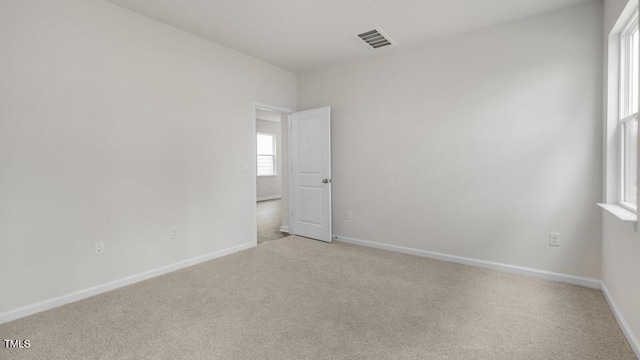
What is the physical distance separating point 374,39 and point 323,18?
0.80m

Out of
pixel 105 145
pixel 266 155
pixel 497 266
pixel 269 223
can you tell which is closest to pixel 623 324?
pixel 497 266

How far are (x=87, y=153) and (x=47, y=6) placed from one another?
121cm

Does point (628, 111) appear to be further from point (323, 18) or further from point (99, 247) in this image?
point (99, 247)

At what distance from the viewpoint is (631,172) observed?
2.28 m

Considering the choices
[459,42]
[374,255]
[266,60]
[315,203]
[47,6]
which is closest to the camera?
[47,6]

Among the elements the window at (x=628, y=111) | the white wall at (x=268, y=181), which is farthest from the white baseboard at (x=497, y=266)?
the white wall at (x=268, y=181)

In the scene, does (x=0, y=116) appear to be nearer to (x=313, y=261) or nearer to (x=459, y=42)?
(x=313, y=261)

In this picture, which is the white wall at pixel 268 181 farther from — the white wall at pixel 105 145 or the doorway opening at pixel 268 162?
the white wall at pixel 105 145

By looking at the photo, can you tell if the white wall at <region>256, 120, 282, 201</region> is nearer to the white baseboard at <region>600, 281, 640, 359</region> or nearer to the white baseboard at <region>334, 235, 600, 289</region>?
the white baseboard at <region>334, 235, 600, 289</region>

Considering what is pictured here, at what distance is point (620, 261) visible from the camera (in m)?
2.12

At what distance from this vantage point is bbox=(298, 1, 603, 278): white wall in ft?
9.09

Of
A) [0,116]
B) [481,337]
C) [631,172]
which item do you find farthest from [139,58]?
[631,172]

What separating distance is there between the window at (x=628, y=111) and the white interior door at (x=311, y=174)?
3062mm

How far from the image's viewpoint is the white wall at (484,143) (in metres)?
2.77
